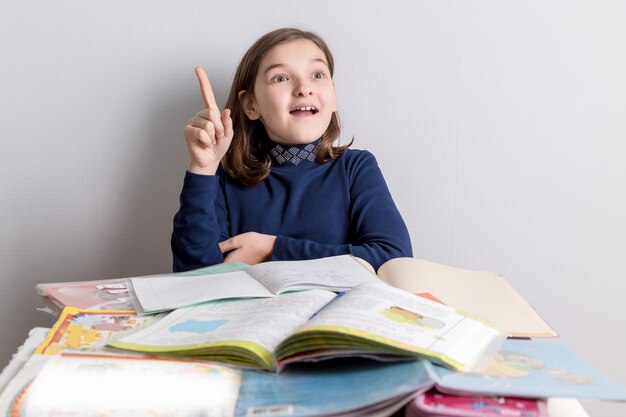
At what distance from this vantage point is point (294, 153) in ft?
4.48

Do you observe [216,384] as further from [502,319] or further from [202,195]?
[202,195]

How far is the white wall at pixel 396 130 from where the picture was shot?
1.42 m

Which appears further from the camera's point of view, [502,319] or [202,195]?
[202,195]

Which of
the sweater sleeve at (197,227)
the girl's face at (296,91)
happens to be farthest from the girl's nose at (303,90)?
the sweater sleeve at (197,227)

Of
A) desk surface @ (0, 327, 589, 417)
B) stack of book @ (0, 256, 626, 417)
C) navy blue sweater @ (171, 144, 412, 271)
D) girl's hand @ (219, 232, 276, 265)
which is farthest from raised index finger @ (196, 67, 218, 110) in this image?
desk surface @ (0, 327, 589, 417)

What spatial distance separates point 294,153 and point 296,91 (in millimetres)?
122

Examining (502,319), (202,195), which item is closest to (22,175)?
(202,195)

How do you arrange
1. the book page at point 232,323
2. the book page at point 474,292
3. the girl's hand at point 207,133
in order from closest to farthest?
the book page at point 232,323, the book page at point 474,292, the girl's hand at point 207,133

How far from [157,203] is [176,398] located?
909 mm

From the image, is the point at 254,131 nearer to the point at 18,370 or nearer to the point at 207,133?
the point at 207,133

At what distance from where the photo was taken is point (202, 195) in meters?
1.23

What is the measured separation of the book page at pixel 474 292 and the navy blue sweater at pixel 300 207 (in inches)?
8.6

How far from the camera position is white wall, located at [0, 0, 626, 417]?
1.42 meters

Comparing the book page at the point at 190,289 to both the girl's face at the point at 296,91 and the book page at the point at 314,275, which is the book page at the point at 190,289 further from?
the girl's face at the point at 296,91
